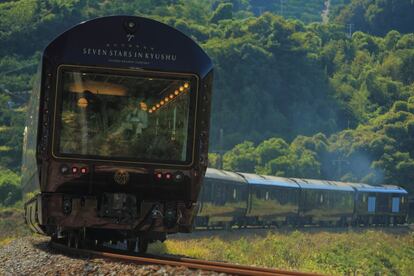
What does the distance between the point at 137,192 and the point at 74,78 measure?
179cm

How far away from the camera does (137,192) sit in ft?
43.3

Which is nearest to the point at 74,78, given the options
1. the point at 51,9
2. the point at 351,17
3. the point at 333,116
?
the point at 333,116

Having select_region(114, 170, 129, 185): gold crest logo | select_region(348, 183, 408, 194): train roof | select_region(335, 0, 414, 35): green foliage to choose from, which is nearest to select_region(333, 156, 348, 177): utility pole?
select_region(348, 183, 408, 194): train roof

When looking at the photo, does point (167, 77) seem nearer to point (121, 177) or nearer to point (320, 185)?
point (121, 177)

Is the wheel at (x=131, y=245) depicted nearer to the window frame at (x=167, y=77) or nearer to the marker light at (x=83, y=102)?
the window frame at (x=167, y=77)

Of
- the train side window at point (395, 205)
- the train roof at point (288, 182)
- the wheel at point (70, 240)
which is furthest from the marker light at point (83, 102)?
the train side window at point (395, 205)

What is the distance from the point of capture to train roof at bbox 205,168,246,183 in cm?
3400

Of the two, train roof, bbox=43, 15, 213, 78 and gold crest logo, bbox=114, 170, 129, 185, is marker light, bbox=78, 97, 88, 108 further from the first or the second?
gold crest logo, bbox=114, 170, 129, 185

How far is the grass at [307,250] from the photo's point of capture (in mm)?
24947

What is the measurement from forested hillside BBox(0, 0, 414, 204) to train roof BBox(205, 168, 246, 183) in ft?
78.5

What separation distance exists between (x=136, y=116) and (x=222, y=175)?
22.8 metres

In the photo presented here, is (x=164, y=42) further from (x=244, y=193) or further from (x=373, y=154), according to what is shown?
(x=373, y=154)

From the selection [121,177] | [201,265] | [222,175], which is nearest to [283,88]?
[222,175]

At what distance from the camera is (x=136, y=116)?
520 inches
